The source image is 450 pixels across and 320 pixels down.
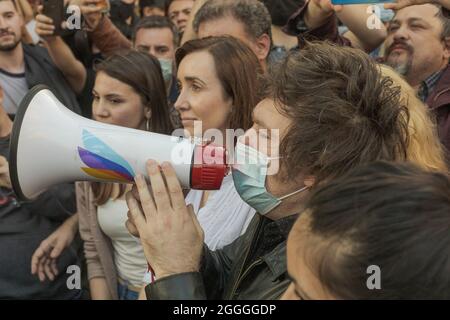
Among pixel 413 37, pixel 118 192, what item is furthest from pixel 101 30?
pixel 413 37

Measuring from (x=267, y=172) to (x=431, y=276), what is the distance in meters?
0.77

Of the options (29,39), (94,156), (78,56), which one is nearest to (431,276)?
(94,156)

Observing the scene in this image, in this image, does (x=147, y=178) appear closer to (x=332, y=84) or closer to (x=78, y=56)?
(x=332, y=84)

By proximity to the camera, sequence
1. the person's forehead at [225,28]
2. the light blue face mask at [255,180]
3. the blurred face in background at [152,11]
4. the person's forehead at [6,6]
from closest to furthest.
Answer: the light blue face mask at [255,180] → the person's forehead at [225,28] → the person's forehead at [6,6] → the blurred face in background at [152,11]

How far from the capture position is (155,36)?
411 cm

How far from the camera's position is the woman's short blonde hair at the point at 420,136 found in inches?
67.9

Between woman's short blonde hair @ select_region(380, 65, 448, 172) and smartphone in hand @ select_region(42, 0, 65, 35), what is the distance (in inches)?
84.7

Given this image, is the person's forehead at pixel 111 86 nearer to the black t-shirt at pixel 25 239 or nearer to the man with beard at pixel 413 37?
the black t-shirt at pixel 25 239

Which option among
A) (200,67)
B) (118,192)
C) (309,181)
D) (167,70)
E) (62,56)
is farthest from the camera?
(167,70)

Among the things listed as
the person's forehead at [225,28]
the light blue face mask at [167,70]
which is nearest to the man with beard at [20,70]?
the light blue face mask at [167,70]

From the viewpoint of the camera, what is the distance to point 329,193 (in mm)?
1086

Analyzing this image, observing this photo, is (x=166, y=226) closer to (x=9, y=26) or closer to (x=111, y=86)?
(x=111, y=86)

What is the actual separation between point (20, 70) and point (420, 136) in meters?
2.60

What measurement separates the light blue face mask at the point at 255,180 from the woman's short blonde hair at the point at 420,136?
343 millimetres
